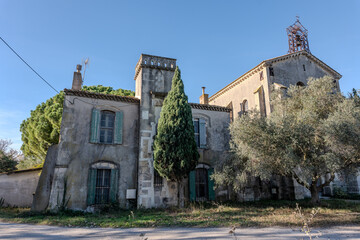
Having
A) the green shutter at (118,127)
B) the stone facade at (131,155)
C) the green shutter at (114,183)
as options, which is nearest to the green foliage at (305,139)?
the stone facade at (131,155)

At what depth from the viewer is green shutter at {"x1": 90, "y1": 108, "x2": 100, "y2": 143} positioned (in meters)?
12.4

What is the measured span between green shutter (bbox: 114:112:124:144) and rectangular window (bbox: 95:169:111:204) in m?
1.65

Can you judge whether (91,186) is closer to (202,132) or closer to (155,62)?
(202,132)

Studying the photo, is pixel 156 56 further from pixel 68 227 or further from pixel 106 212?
pixel 68 227

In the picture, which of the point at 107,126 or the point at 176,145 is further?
the point at 107,126

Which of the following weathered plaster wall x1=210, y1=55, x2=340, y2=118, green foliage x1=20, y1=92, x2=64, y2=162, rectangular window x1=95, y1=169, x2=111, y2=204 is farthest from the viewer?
green foliage x1=20, y1=92, x2=64, y2=162

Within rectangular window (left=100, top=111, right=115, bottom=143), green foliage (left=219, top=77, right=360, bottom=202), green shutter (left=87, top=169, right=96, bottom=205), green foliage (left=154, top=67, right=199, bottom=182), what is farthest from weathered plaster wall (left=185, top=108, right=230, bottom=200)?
green shutter (left=87, top=169, right=96, bottom=205)

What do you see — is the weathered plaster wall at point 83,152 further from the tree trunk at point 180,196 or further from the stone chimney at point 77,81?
the tree trunk at point 180,196

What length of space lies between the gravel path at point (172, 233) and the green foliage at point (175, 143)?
4.36 m

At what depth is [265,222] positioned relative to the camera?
8102 mm

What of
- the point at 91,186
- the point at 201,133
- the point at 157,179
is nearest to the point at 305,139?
the point at 201,133

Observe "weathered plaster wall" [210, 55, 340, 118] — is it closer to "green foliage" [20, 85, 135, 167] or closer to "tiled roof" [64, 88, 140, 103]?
"tiled roof" [64, 88, 140, 103]

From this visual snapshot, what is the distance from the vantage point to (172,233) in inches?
271

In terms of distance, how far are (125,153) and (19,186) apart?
727 centimetres
